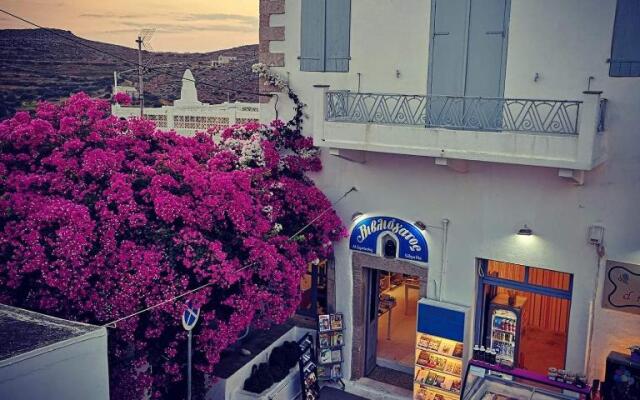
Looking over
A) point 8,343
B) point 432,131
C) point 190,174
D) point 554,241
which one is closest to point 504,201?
point 554,241

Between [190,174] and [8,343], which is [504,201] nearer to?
[190,174]

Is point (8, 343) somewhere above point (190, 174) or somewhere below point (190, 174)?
below

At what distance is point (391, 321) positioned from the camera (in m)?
13.1

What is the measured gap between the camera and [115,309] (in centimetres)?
739

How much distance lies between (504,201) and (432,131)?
161cm

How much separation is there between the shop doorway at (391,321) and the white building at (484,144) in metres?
0.27

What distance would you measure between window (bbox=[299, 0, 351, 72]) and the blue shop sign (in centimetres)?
268

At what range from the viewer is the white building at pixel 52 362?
446 cm

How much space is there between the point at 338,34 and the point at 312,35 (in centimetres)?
50

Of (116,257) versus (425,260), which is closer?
(116,257)

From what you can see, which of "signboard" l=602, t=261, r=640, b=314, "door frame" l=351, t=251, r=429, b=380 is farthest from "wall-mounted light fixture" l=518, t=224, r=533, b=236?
"door frame" l=351, t=251, r=429, b=380

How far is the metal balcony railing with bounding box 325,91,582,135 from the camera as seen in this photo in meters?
8.31

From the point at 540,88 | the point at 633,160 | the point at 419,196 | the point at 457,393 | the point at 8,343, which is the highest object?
the point at 540,88

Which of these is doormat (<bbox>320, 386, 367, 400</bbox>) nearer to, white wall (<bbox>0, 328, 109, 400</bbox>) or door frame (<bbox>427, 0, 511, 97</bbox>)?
door frame (<bbox>427, 0, 511, 97</bbox>)
